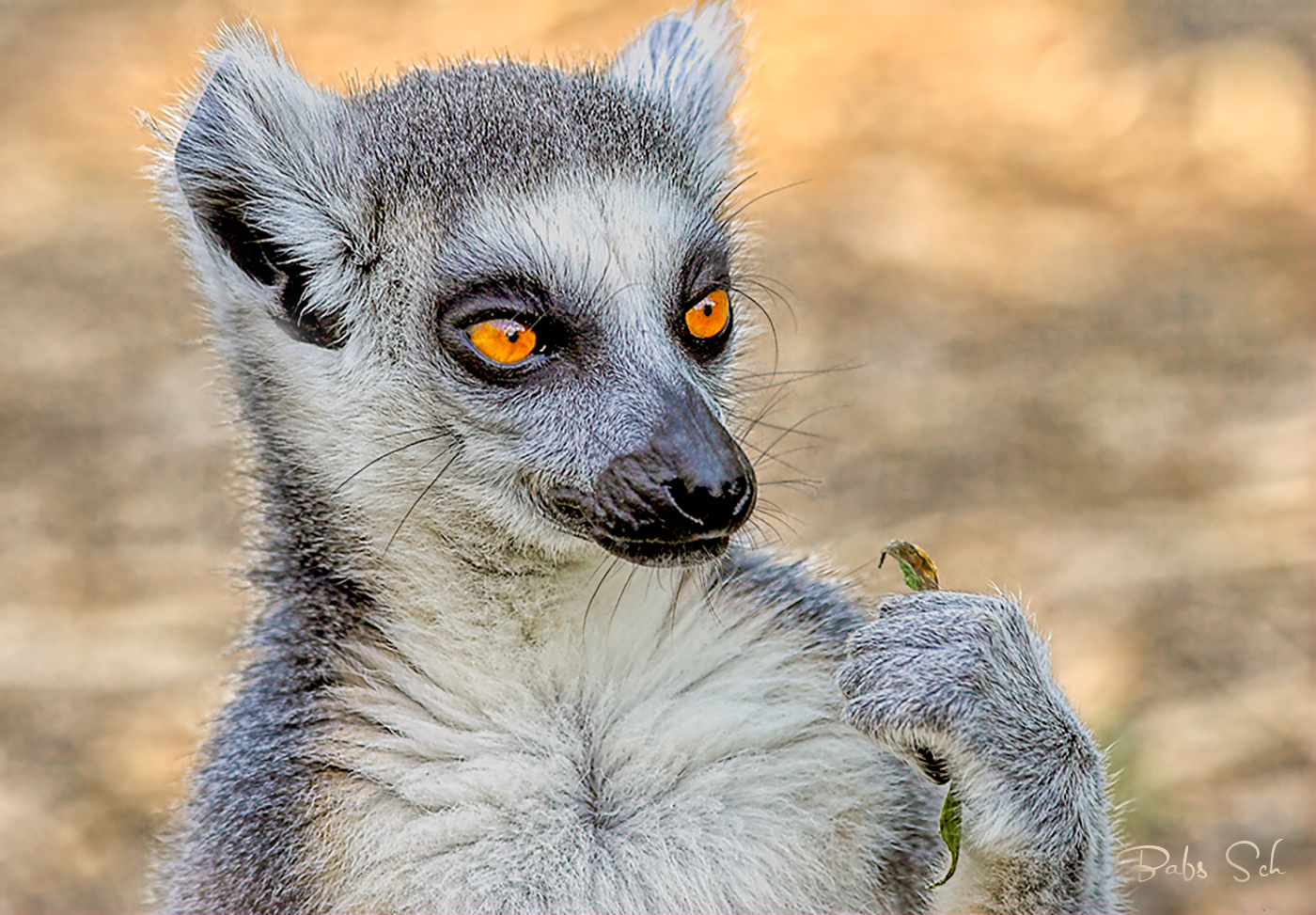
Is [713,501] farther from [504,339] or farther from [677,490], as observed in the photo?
[504,339]

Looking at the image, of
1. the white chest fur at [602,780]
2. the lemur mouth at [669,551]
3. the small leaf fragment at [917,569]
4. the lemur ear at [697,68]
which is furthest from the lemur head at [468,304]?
the small leaf fragment at [917,569]

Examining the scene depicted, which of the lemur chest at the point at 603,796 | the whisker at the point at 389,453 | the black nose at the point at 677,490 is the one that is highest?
the black nose at the point at 677,490

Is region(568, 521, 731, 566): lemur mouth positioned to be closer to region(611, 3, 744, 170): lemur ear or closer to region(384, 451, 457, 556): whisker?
region(384, 451, 457, 556): whisker

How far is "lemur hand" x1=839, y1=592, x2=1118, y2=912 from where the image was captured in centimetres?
338

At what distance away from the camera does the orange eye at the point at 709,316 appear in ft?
13.0

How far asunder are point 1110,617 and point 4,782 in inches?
204

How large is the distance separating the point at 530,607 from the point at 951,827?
3.75 feet

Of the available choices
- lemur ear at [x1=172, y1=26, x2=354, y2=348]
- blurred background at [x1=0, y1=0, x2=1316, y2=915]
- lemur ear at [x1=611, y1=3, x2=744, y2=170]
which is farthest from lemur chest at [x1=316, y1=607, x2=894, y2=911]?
lemur ear at [x1=611, y1=3, x2=744, y2=170]

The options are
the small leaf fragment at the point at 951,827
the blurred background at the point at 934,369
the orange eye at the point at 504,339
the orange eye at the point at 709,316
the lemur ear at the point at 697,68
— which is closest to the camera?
the small leaf fragment at the point at 951,827

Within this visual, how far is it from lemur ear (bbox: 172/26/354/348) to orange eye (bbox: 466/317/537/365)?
461mm

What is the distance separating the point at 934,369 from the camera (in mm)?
8836

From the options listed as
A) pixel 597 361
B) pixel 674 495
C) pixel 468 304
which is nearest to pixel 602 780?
pixel 674 495

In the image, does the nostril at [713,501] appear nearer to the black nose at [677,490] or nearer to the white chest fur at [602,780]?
the black nose at [677,490]

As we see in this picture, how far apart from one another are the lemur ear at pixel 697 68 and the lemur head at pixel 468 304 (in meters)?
0.46
